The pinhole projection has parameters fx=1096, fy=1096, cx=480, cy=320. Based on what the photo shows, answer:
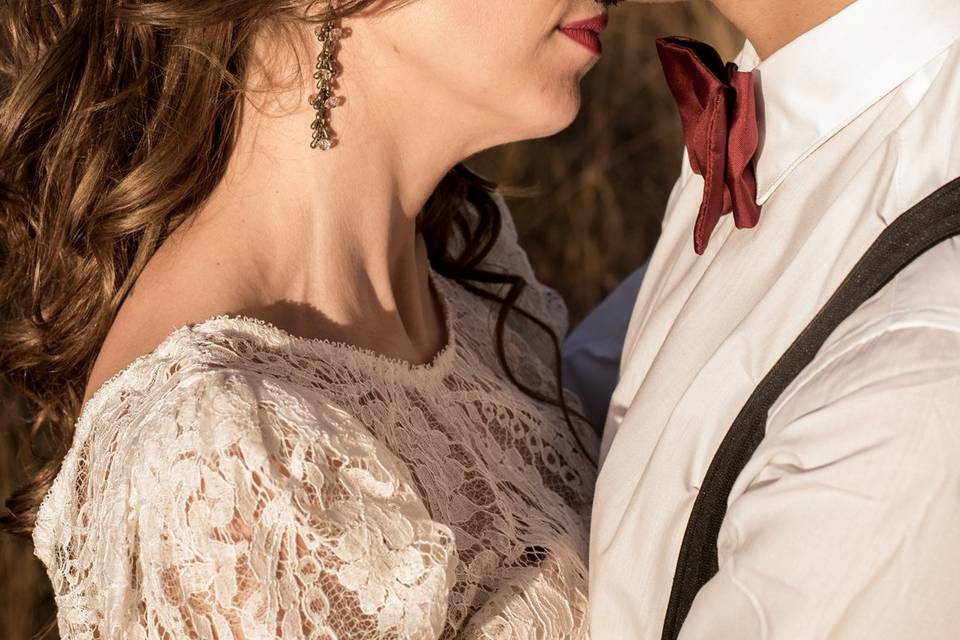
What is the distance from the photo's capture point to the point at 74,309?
2.23 metres

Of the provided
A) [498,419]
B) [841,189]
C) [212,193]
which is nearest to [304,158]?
[212,193]

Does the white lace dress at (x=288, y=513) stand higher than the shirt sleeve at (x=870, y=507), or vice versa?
the shirt sleeve at (x=870, y=507)

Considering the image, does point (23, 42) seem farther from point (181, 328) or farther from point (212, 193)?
point (181, 328)

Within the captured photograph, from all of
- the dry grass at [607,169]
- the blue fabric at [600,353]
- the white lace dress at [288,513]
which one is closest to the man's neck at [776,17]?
the white lace dress at [288,513]

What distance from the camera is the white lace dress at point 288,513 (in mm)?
1513

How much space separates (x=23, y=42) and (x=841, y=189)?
1669mm

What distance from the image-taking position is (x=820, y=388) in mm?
1304

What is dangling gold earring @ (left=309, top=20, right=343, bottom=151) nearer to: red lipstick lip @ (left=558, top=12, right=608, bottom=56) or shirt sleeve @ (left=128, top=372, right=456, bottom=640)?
red lipstick lip @ (left=558, top=12, right=608, bottom=56)

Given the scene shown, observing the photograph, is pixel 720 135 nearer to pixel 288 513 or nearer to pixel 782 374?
pixel 782 374

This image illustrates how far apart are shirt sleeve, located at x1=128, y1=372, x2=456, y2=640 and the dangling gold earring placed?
66 centimetres

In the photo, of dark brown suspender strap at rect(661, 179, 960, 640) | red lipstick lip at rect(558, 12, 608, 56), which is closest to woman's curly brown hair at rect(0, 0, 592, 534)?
red lipstick lip at rect(558, 12, 608, 56)

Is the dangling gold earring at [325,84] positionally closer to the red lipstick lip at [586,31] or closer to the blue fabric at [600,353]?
the red lipstick lip at [586,31]

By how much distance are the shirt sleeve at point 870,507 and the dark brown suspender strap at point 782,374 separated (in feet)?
0.28

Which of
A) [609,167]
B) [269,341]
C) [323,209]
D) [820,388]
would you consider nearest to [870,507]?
[820,388]
